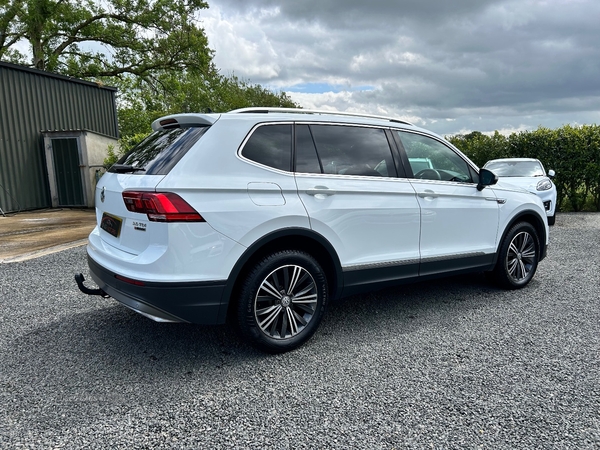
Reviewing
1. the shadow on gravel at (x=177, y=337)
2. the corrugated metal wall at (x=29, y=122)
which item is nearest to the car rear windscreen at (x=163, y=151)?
the shadow on gravel at (x=177, y=337)

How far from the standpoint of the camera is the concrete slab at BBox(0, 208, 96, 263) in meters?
7.02

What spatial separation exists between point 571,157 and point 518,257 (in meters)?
9.18

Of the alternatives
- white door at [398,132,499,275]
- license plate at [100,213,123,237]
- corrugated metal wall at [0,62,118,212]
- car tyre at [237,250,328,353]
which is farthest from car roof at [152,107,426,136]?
corrugated metal wall at [0,62,118,212]

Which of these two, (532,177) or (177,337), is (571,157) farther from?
(177,337)

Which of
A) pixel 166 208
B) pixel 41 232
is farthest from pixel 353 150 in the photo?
pixel 41 232

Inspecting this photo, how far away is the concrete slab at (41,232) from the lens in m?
7.02

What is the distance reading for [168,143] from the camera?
329cm

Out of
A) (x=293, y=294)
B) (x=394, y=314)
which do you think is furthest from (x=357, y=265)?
(x=394, y=314)

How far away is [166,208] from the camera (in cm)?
287

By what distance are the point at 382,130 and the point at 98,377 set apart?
300 centimetres

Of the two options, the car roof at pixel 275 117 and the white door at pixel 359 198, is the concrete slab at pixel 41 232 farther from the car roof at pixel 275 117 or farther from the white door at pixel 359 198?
the white door at pixel 359 198

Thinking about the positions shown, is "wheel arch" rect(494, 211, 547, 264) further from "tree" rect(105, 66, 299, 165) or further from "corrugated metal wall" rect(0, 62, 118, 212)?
"tree" rect(105, 66, 299, 165)

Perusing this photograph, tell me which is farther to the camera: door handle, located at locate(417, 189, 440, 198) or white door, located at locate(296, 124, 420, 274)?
door handle, located at locate(417, 189, 440, 198)

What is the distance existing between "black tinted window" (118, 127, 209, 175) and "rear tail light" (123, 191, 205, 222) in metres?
0.20
